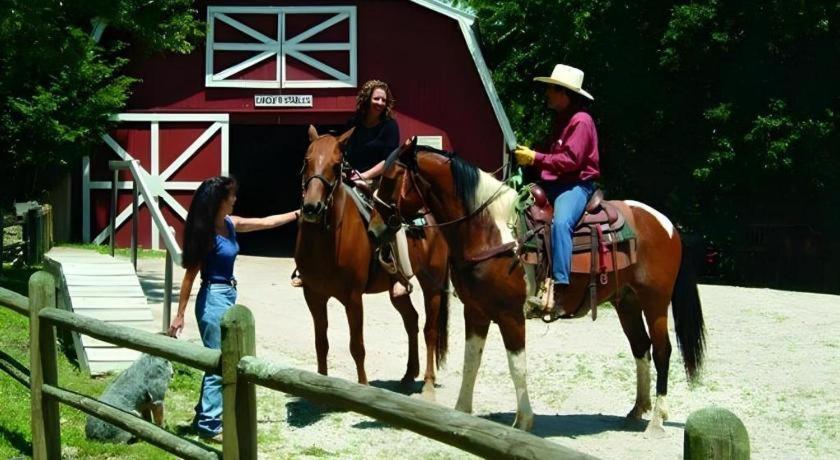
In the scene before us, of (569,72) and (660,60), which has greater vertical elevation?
(660,60)

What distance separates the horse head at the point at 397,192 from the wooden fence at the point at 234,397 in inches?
91.1

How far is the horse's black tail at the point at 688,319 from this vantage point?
27.3 feet

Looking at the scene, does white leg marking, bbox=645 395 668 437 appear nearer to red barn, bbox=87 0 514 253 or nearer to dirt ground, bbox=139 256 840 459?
dirt ground, bbox=139 256 840 459

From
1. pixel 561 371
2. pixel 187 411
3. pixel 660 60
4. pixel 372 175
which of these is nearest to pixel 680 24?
pixel 660 60

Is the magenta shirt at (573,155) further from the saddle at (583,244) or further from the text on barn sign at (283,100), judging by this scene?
the text on barn sign at (283,100)

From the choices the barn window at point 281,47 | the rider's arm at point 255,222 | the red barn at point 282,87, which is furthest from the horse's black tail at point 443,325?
the barn window at point 281,47

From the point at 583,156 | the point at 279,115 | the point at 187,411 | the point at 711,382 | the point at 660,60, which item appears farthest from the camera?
the point at 660,60

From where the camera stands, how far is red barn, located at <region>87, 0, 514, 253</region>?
19672 millimetres

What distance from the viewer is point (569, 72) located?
25.0 feet

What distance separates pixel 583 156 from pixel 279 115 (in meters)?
13.1

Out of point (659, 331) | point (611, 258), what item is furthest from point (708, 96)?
point (611, 258)

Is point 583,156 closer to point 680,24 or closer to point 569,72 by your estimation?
point 569,72

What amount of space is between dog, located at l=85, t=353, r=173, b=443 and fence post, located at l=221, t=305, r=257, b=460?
2641 mm

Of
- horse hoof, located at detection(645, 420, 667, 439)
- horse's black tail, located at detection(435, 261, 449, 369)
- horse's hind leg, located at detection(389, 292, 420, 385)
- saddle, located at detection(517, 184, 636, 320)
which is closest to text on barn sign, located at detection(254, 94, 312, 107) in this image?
horse's hind leg, located at detection(389, 292, 420, 385)
